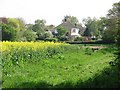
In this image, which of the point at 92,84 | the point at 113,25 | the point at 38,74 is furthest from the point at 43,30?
the point at 92,84

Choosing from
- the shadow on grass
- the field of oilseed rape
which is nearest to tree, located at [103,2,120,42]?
the shadow on grass

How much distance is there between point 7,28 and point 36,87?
869 inches

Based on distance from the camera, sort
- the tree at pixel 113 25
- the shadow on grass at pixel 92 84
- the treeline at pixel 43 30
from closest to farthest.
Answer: the shadow on grass at pixel 92 84 < the tree at pixel 113 25 < the treeline at pixel 43 30

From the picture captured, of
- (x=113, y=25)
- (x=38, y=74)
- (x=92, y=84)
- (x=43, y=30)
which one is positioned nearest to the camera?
(x=92, y=84)

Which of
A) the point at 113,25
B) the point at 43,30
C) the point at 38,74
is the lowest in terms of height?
the point at 38,74

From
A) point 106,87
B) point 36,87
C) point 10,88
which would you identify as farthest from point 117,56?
point 10,88

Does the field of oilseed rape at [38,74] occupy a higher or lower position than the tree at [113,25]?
lower

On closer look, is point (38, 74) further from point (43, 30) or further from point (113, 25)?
point (43, 30)

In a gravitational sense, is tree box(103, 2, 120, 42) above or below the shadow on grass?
above

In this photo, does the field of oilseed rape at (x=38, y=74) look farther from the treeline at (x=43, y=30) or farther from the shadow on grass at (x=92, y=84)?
the treeline at (x=43, y=30)

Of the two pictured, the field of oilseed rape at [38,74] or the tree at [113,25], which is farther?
the tree at [113,25]

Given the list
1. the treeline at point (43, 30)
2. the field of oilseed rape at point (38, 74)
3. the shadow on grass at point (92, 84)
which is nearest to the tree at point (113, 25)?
the treeline at point (43, 30)

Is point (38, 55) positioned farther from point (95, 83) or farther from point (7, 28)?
point (7, 28)

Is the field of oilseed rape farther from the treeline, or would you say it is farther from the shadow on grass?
the treeline
